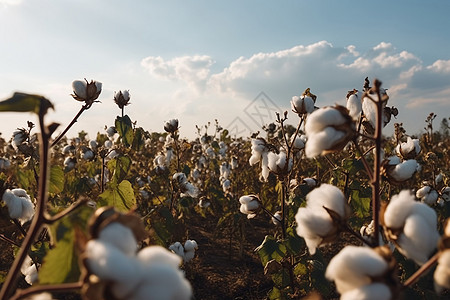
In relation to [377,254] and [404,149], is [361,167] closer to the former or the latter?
[404,149]

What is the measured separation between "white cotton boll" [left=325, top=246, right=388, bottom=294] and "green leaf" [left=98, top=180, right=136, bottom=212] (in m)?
0.99

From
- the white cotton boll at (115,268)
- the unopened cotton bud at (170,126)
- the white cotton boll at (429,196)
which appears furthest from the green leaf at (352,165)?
the unopened cotton bud at (170,126)

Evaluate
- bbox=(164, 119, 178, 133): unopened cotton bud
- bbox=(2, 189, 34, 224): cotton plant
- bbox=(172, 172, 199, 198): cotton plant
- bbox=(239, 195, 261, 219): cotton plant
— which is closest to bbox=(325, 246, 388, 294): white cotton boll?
bbox=(2, 189, 34, 224): cotton plant

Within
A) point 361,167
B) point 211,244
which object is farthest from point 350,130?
point 211,244

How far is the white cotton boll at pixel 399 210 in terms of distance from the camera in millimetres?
943

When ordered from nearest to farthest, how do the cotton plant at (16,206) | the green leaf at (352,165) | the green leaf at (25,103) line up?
1. the green leaf at (25,103)
2. the cotton plant at (16,206)
3. the green leaf at (352,165)

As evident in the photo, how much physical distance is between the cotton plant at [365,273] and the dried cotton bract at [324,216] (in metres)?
0.28

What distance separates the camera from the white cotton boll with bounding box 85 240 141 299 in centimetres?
57

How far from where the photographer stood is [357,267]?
755 millimetres

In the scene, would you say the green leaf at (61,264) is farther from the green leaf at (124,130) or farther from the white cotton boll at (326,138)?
the green leaf at (124,130)

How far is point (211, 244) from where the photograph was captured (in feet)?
18.7

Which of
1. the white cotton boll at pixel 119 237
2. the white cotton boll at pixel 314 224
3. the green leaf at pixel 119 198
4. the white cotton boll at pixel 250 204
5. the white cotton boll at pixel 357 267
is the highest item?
the green leaf at pixel 119 198

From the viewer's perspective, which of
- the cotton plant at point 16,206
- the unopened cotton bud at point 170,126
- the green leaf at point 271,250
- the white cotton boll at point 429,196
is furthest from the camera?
the unopened cotton bud at point 170,126

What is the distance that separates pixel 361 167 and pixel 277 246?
813 mm
